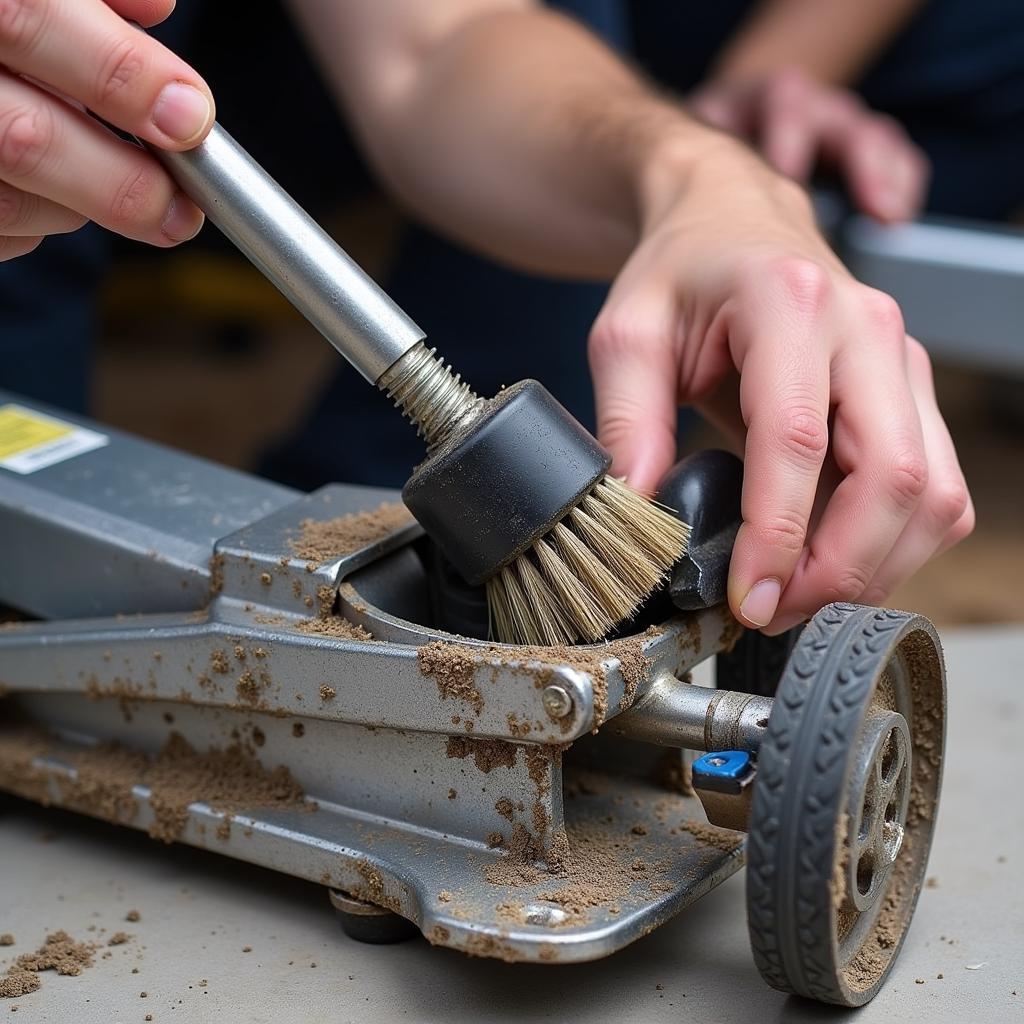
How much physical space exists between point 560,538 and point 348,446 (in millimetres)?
1080

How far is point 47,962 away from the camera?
2.59 feet

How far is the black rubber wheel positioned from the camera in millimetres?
621

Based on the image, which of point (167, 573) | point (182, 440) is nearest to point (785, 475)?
point (167, 573)

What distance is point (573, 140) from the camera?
123 cm

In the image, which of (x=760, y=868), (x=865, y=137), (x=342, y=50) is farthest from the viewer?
(x=865, y=137)

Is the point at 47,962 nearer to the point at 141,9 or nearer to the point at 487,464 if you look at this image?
the point at 487,464

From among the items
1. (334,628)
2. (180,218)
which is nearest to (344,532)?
(334,628)

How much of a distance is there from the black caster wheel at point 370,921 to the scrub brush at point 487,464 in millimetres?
169

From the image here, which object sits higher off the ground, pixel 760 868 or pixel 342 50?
pixel 342 50

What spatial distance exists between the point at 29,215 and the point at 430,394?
0.25 metres

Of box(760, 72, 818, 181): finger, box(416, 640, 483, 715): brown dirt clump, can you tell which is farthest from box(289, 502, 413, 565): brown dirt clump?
box(760, 72, 818, 181): finger

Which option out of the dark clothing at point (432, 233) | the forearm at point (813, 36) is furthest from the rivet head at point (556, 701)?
the forearm at point (813, 36)

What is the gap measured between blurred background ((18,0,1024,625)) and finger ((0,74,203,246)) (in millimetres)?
908

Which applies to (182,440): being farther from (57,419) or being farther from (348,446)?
(57,419)
